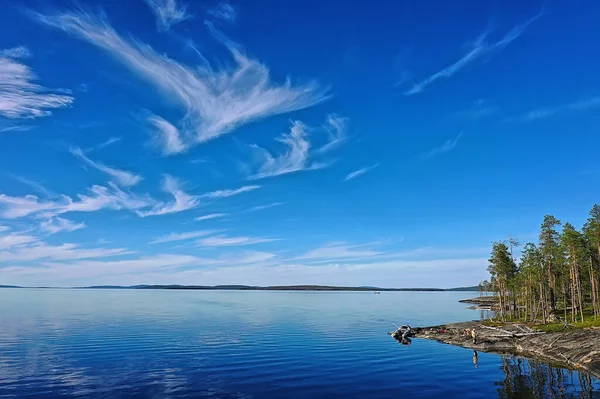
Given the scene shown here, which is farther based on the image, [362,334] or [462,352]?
[362,334]

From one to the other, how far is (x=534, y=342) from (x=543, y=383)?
2773 centimetres

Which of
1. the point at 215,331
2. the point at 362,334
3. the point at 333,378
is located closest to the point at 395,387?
the point at 333,378

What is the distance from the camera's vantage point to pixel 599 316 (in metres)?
90.1

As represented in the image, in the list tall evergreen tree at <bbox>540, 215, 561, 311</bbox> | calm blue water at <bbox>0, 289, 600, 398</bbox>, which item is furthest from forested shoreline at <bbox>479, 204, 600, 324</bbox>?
calm blue water at <bbox>0, 289, 600, 398</bbox>

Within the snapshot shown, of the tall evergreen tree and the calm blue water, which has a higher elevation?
the tall evergreen tree

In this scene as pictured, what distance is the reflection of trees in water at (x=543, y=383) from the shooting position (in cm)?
4109

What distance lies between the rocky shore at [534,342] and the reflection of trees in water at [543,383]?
3.58 metres

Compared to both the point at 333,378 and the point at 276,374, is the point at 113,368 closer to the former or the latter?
the point at 276,374

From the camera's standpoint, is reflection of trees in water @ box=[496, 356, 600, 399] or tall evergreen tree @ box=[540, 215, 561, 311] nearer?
reflection of trees in water @ box=[496, 356, 600, 399]

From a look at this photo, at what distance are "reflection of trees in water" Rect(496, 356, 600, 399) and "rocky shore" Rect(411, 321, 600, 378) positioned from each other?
3.58 meters

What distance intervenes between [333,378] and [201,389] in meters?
15.9

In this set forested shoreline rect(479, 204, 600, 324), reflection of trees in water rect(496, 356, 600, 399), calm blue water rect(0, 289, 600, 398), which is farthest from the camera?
forested shoreline rect(479, 204, 600, 324)

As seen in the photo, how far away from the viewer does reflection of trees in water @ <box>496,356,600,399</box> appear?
41.1m

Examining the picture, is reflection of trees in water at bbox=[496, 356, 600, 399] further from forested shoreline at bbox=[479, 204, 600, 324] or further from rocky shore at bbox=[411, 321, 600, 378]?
forested shoreline at bbox=[479, 204, 600, 324]
